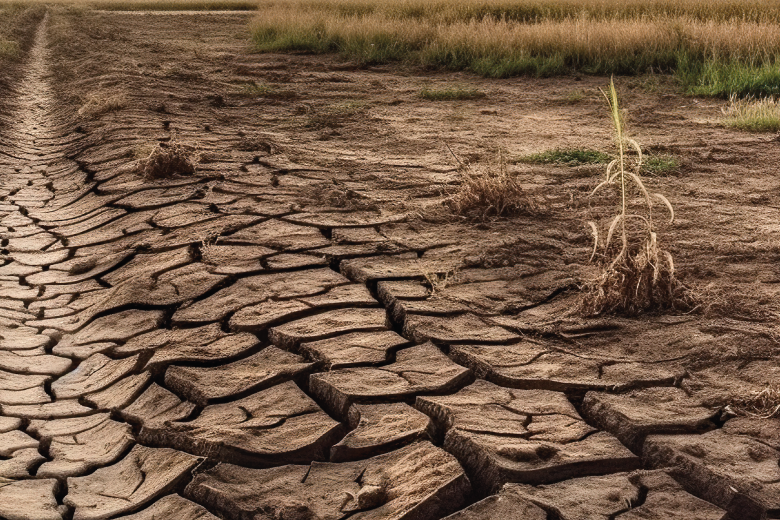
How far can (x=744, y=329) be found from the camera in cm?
330

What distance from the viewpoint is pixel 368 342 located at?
3.36 metres

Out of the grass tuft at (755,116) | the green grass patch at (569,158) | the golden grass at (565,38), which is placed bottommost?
the green grass patch at (569,158)

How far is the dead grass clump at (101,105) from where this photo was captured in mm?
8688

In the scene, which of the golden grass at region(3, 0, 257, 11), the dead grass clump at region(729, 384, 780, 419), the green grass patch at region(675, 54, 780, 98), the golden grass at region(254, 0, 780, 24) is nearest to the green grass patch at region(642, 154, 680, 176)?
the green grass patch at region(675, 54, 780, 98)

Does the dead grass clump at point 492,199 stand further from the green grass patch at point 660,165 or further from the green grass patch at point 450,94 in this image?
the green grass patch at point 450,94

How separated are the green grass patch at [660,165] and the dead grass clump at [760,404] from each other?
2990 mm

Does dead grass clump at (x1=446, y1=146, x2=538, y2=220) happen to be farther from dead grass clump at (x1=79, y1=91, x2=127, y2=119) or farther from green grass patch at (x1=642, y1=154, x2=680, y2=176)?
Answer: dead grass clump at (x1=79, y1=91, x2=127, y2=119)

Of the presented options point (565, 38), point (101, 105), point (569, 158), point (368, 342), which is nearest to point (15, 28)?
point (101, 105)

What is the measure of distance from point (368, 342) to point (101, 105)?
245 inches

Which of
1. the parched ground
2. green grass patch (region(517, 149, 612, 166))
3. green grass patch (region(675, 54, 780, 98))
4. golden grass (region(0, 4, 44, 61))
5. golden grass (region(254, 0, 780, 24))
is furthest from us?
golden grass (region(0, 4, 44, 61))

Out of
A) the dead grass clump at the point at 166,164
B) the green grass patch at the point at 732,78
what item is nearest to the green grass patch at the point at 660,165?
the green grass patch at the point at 732,78

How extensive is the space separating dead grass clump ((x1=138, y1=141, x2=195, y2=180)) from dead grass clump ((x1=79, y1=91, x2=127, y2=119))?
2874 mm

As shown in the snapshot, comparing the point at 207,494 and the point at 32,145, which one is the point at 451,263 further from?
the point at 32,145

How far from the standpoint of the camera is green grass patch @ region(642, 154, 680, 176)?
570cm
